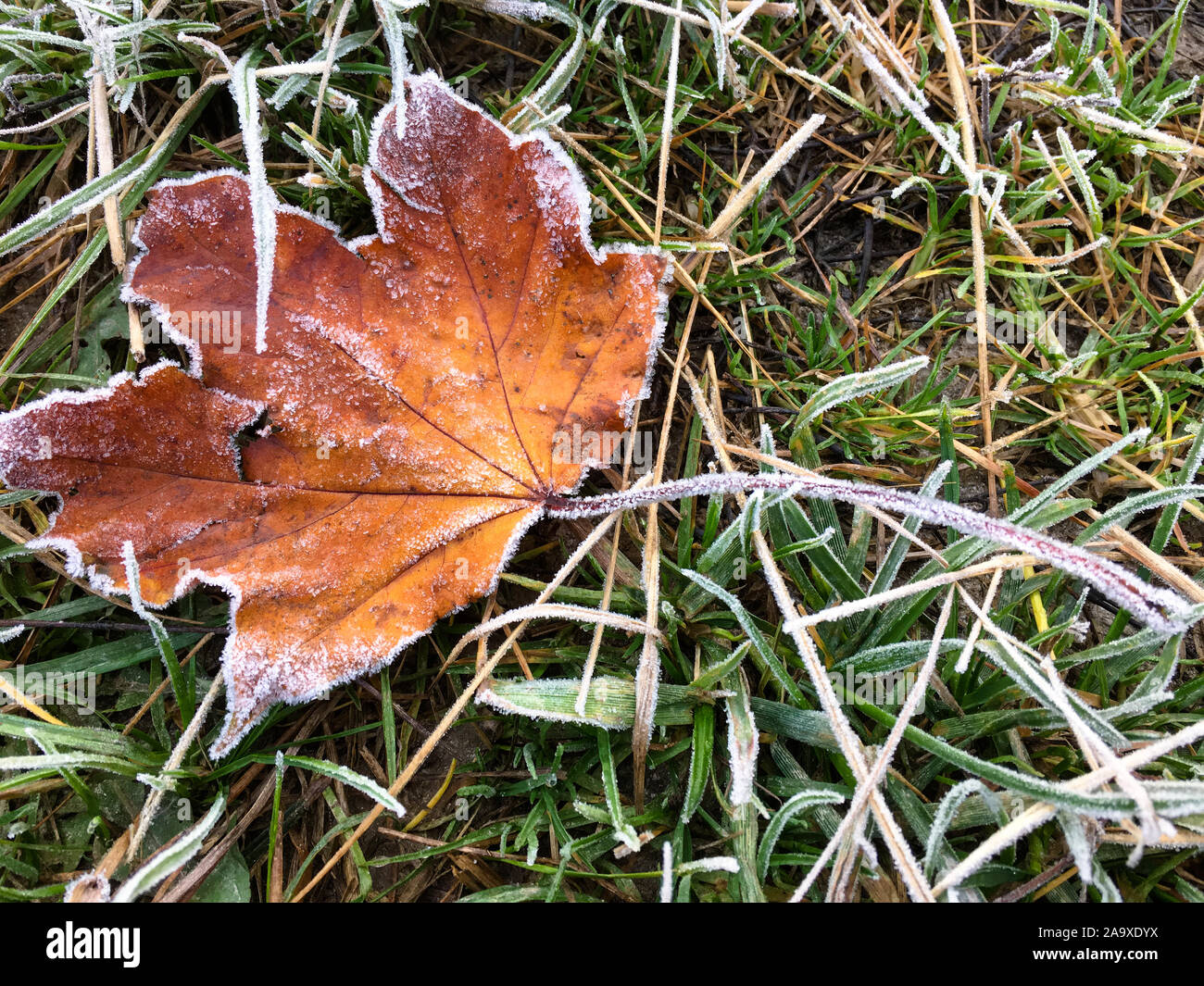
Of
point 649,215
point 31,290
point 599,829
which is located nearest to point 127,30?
point 31,290

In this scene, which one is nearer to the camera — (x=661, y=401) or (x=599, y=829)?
(x=599, y=829)

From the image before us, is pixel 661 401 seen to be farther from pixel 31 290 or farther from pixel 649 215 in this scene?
pixel 31 290

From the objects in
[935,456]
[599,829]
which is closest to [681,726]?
[599,829]

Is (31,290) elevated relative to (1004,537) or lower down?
elevated
